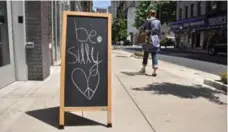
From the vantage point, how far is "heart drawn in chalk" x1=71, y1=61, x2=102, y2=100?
15.9 feet

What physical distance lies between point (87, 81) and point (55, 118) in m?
0.82

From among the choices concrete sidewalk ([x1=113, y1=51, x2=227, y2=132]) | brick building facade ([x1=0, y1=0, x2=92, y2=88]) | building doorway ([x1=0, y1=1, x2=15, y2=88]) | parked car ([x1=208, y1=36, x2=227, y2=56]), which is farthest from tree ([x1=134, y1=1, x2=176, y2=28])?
building doorway ([x1=0, y1=1, x2=15, y2=88])

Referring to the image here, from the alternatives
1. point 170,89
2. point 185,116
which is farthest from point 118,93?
point 185,116

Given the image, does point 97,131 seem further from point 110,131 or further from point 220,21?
point 220,21

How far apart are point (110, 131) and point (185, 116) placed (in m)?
1.41

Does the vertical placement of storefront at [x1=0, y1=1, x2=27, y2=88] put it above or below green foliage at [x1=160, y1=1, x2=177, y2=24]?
below

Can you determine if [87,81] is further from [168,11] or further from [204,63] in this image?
[168,11]

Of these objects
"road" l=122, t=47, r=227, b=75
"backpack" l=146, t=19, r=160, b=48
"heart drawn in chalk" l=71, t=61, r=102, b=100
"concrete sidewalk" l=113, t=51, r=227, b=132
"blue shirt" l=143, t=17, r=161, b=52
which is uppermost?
"blue shirt" l=143, t=17, r=161, b=52

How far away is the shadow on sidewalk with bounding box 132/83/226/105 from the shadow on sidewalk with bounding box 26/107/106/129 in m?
2.60

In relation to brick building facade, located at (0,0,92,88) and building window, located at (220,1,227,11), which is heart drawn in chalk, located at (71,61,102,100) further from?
building window, located at (220,1,227,11)

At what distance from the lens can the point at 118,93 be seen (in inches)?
289

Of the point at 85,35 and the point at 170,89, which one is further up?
the point at 85,35

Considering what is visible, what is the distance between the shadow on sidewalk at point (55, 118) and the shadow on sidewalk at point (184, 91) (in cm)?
260

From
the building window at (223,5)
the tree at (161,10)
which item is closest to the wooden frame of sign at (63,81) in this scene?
the building window at (223,5)
